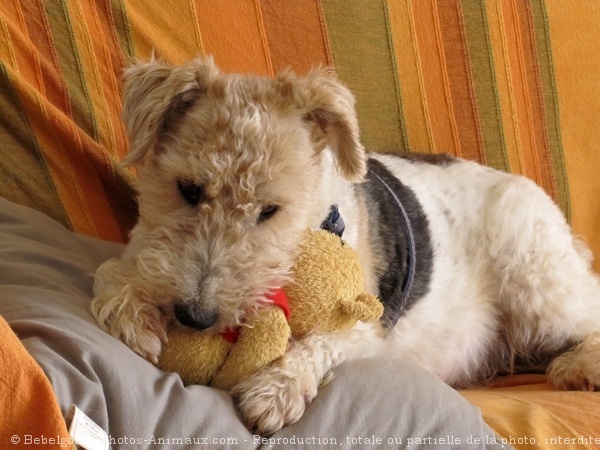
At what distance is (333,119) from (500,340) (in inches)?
47.8

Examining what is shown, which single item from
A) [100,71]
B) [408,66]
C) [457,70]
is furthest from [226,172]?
[457,70]

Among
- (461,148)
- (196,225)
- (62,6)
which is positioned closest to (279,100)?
(196,225)

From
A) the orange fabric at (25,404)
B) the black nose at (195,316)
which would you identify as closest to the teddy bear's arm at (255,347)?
the black nose at (195,316)

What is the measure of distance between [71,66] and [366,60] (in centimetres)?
116

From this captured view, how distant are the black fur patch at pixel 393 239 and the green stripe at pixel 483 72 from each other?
63 centimetres

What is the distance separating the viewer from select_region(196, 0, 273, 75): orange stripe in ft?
8.29

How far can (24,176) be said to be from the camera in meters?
2.18

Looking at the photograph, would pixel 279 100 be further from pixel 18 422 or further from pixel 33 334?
pixel 18 422

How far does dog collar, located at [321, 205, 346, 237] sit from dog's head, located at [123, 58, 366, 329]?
19 millimetres

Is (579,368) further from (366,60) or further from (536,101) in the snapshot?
(366,60)

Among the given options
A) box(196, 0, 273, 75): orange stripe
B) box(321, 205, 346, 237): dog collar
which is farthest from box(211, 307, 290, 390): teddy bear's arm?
box(196, 0, 273, 75): orange stripe

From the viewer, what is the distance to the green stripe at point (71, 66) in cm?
233

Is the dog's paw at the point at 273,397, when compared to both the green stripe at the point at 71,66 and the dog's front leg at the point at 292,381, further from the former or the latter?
the green stripe at the point at 71,66

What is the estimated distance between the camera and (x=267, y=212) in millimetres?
1729
